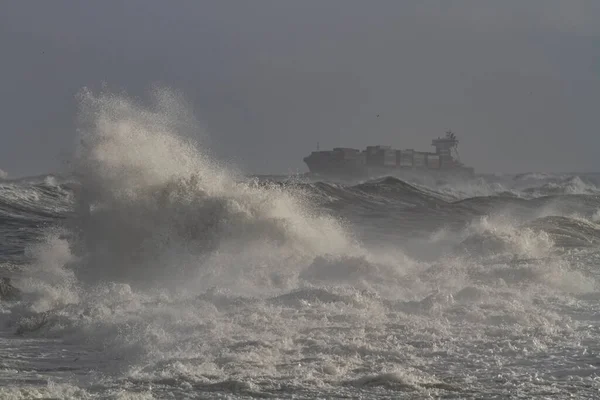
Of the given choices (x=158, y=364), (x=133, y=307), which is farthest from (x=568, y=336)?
(x=133, y=307)

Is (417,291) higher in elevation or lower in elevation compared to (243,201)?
lower

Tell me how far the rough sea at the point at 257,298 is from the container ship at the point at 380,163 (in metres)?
46.8

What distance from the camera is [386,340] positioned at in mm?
7984

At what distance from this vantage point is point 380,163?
70.2 meters

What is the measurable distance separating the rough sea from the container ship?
4679cm

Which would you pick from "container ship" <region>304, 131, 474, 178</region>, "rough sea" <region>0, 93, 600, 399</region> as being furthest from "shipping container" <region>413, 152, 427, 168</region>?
"rough sea" <region>0, 93, 600, 399</region>

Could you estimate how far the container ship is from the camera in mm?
68438

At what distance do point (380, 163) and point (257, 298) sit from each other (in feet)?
199

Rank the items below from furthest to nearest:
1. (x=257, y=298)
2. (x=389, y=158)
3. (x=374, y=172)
A: (x=389, y=158)
(x=374, y=172)
(x=257, y=298)

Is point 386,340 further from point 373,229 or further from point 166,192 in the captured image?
point 373,229

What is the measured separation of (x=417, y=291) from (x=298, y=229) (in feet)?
13.7

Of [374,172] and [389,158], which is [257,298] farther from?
[389,158]

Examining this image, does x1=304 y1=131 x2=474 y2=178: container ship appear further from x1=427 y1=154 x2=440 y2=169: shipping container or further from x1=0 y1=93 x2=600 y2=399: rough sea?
x1=0 y1=93 x2=600 y2=399: rough sea

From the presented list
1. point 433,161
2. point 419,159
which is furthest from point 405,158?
point 433,161
